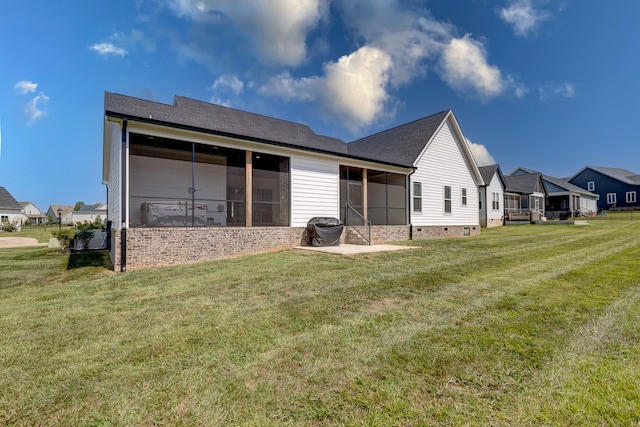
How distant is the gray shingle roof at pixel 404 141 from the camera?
50.4ft

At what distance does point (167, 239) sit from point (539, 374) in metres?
8.42

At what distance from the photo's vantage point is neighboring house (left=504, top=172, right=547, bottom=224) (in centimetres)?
2758

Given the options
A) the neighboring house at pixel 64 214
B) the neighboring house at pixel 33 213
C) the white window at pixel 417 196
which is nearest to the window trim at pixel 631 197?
the white window at pixel 417 196

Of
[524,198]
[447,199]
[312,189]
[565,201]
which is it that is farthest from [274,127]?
[565,201]

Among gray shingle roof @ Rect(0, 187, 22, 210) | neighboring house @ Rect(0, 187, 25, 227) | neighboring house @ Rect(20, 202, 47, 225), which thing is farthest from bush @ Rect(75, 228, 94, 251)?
neighboring house @ Rect(20, 202, 47, 225)

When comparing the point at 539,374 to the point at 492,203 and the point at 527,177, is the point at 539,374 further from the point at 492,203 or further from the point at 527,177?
the point at 527,177

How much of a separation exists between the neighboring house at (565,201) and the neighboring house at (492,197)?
36.0ft

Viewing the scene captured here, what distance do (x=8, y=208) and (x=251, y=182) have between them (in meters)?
49.2

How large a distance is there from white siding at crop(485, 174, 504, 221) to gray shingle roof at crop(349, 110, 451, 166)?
37.7 ft

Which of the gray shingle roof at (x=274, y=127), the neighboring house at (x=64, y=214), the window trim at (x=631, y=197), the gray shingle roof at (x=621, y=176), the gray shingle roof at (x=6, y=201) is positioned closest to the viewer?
the gray shingle roof at (x=274, y=127)

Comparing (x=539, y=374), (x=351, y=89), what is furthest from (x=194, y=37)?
(x=539, y=374)

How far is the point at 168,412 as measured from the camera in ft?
6.48

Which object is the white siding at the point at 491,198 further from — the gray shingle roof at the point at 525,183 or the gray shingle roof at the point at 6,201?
the gray shingle roof at the point at 6,201

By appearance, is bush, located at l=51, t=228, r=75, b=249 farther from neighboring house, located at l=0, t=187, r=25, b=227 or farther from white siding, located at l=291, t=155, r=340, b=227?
neighboring house, located at l=0, t=187, r=25, b=227
